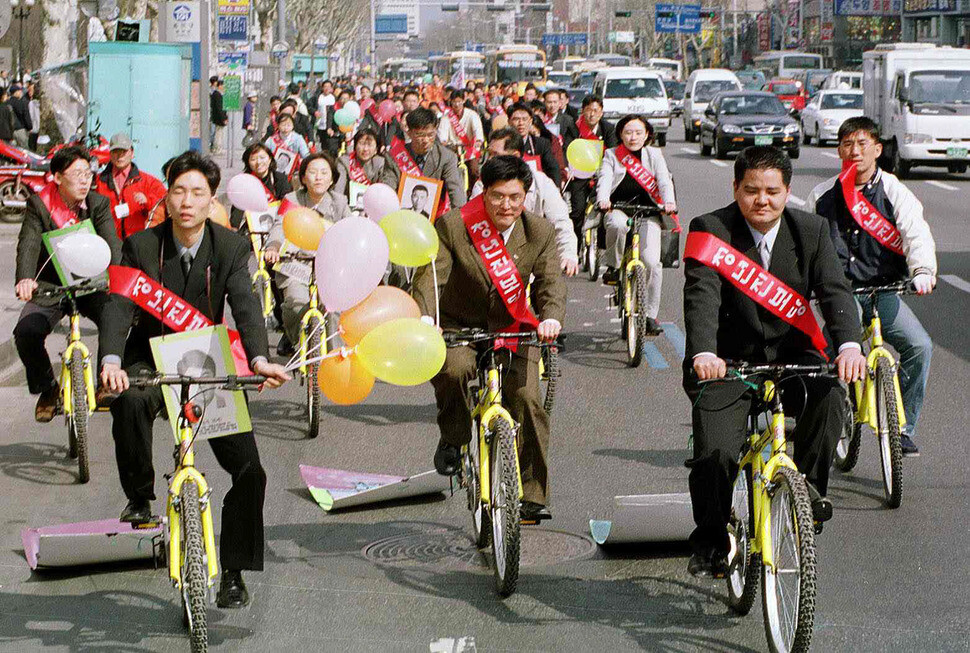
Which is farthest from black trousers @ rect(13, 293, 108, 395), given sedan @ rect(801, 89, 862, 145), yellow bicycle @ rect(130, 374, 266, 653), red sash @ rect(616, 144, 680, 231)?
sedan @ rect(801, 89, 862, 145)

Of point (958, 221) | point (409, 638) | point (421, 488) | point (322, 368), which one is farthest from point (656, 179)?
point (958, 221)

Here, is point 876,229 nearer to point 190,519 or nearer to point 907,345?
point 907,345

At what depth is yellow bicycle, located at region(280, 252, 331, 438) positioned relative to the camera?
380 inches

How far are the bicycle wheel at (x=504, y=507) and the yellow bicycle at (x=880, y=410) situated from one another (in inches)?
74.2

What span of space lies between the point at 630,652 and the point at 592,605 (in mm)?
582

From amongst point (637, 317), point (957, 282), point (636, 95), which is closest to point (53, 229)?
point (637, 317)

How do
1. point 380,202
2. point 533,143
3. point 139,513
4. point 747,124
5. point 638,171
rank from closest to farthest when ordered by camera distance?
point 139,513 → point 380,202 → point 638,171 → point 533,143 → point 747,124

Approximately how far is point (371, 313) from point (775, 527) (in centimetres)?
183

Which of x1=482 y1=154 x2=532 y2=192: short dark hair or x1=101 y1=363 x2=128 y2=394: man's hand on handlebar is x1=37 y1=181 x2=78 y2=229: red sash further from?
x1=101 y1=363 x2=128 y2=394: man's hand on handlebar

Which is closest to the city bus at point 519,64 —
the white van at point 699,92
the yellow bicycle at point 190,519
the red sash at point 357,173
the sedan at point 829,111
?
the white van at point 699,92

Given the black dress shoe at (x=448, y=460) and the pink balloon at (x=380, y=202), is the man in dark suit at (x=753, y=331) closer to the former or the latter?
the black dress shoe at (x=448, y=460)

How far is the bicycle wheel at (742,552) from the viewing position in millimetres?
5691

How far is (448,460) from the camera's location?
24.1 ft

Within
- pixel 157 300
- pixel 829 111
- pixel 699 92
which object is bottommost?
pixel 157 300
